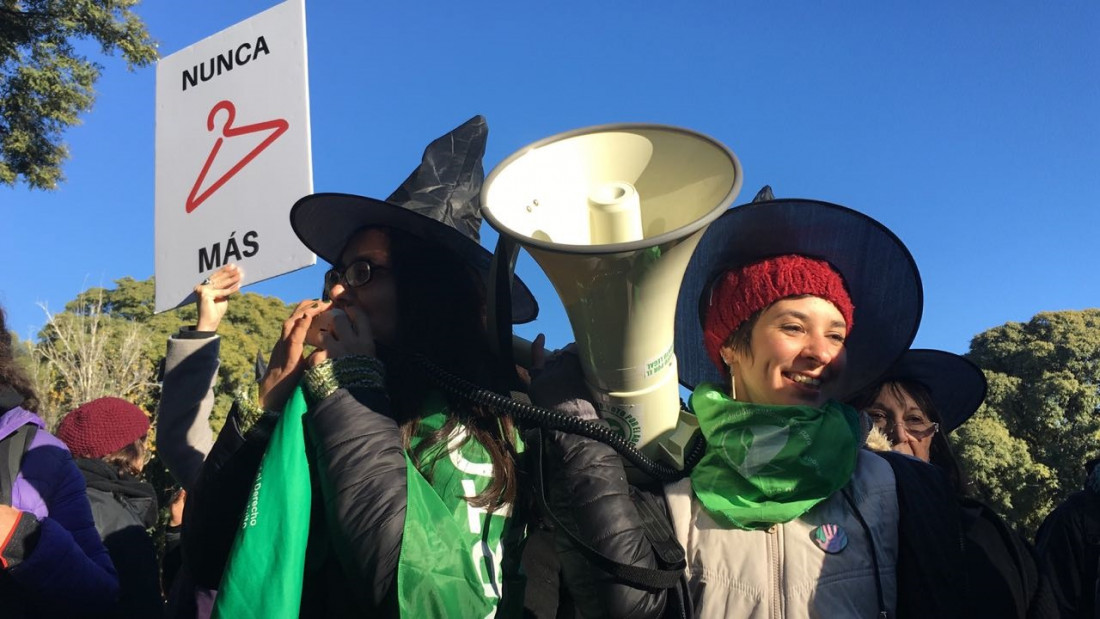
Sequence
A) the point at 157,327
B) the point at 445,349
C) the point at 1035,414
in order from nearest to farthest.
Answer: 1. the point at 445,349
2. the point at 1035,414
3. the point at 157,327

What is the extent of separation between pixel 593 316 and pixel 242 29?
7.39ft

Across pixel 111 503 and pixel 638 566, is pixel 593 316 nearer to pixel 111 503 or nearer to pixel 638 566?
pixel 638 566

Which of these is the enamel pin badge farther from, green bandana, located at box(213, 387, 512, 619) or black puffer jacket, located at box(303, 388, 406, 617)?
black puffer jacket, located at box(303, 388, 406, 617)

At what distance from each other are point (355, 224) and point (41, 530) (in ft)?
3.68

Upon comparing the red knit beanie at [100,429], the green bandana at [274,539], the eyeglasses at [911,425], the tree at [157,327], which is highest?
the tree at [157,327]

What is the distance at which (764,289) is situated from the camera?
6.86 ft

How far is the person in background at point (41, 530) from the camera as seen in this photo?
2152 mm

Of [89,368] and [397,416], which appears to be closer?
[397,416]

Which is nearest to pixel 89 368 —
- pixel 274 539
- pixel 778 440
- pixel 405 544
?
pixel 274 539

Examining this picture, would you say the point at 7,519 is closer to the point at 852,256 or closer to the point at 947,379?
the point at 852,256

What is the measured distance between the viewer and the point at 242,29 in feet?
10.8

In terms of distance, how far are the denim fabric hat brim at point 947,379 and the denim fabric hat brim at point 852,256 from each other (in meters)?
0.88

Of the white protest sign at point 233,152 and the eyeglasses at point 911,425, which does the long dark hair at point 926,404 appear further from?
the white protest sign at point 233,152

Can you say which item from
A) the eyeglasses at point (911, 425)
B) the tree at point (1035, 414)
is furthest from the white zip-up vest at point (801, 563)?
the tree at point (1035, 414)
